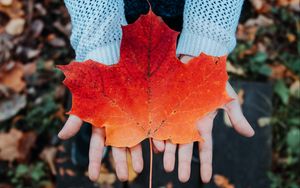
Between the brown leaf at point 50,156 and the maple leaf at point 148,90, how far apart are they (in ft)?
2.71

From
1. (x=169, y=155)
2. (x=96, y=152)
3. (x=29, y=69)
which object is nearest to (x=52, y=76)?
(x=29, y=69)

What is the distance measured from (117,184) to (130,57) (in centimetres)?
84

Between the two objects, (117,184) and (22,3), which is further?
(22,3)

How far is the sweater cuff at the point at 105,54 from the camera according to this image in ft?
3.64

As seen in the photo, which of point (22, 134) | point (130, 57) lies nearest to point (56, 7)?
point (22, 134)

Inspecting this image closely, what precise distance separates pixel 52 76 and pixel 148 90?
1.07 meters

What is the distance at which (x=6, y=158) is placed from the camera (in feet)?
5.49

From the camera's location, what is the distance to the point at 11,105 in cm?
179

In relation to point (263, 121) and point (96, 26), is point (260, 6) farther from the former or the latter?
point (96, 26)

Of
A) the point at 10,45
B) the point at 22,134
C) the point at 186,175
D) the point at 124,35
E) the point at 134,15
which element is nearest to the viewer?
the point at 124,35

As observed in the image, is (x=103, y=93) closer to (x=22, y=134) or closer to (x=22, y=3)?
(x=22, y=134)

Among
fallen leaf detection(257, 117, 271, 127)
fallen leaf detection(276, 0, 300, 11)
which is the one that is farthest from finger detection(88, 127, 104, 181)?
fallen leaf detection(276, 0, 300, 11)

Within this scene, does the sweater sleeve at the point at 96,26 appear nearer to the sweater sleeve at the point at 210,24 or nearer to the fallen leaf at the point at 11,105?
the sweater sleeve at the point at 210,24

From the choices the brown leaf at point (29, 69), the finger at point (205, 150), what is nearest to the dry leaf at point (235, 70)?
the finger at point (205, 150)
